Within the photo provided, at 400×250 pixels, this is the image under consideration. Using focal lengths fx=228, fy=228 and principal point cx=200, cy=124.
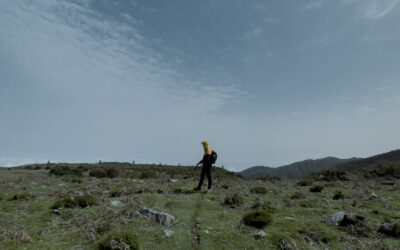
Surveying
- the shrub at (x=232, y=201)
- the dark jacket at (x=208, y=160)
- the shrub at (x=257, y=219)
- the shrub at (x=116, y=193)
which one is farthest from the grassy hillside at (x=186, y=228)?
the dark jacket at (x=208, y=160)

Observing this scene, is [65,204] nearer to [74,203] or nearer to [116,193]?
[74,203]

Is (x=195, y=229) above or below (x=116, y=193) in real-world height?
below

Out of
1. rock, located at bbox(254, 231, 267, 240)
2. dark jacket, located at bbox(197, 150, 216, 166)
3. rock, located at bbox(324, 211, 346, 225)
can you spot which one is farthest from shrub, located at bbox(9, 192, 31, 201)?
rock, located at bbox(324, 211, 346, 225)

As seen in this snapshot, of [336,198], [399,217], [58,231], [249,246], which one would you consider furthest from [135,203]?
[336,198]

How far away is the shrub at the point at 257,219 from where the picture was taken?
6988mm

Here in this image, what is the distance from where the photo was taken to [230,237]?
20.0 feet

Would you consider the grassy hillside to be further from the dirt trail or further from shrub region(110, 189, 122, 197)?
shrub region(110, 189, 122, 197)

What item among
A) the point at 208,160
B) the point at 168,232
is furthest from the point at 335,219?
the point at 208,160

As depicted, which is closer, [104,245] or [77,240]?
[104,245]

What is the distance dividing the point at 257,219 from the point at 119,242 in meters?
4.10

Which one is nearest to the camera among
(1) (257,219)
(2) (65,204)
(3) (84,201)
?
(1) (257,219)

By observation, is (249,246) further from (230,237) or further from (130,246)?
(130,246)

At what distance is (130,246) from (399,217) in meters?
9.09

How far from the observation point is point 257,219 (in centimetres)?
710
